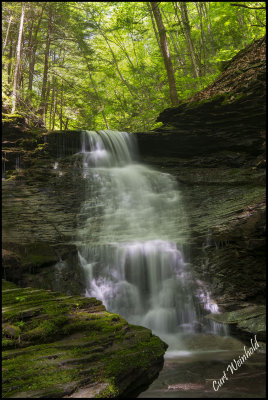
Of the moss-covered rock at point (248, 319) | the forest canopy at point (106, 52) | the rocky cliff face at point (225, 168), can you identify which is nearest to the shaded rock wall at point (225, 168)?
the rocky cliff face at point (225, 168)

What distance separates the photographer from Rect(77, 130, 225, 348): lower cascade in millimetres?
6035

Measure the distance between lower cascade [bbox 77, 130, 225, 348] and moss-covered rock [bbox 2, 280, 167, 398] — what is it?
5.05ft

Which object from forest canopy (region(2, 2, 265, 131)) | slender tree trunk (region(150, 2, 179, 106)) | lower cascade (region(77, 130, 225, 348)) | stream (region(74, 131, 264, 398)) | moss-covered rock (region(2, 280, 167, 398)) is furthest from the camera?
forest canopy (region(2, 2, 265, 131))

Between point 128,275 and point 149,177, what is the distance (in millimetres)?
4901

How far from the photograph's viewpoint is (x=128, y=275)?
21.8 feet

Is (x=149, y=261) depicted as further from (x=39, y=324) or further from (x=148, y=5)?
(x=148, y=5)

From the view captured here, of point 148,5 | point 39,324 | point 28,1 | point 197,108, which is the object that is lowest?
point 39,324

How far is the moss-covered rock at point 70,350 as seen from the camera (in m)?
3.12

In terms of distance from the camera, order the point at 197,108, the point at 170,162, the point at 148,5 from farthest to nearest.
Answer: the point at 148,5
the point at 170,162
the point at 197,108

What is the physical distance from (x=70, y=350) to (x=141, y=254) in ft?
11.1

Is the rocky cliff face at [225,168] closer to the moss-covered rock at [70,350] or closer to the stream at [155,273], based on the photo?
the stream at [155,273]

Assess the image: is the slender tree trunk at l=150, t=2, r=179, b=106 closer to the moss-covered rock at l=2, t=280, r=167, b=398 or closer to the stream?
the stream

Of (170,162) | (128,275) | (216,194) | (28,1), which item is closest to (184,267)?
(128,275)
